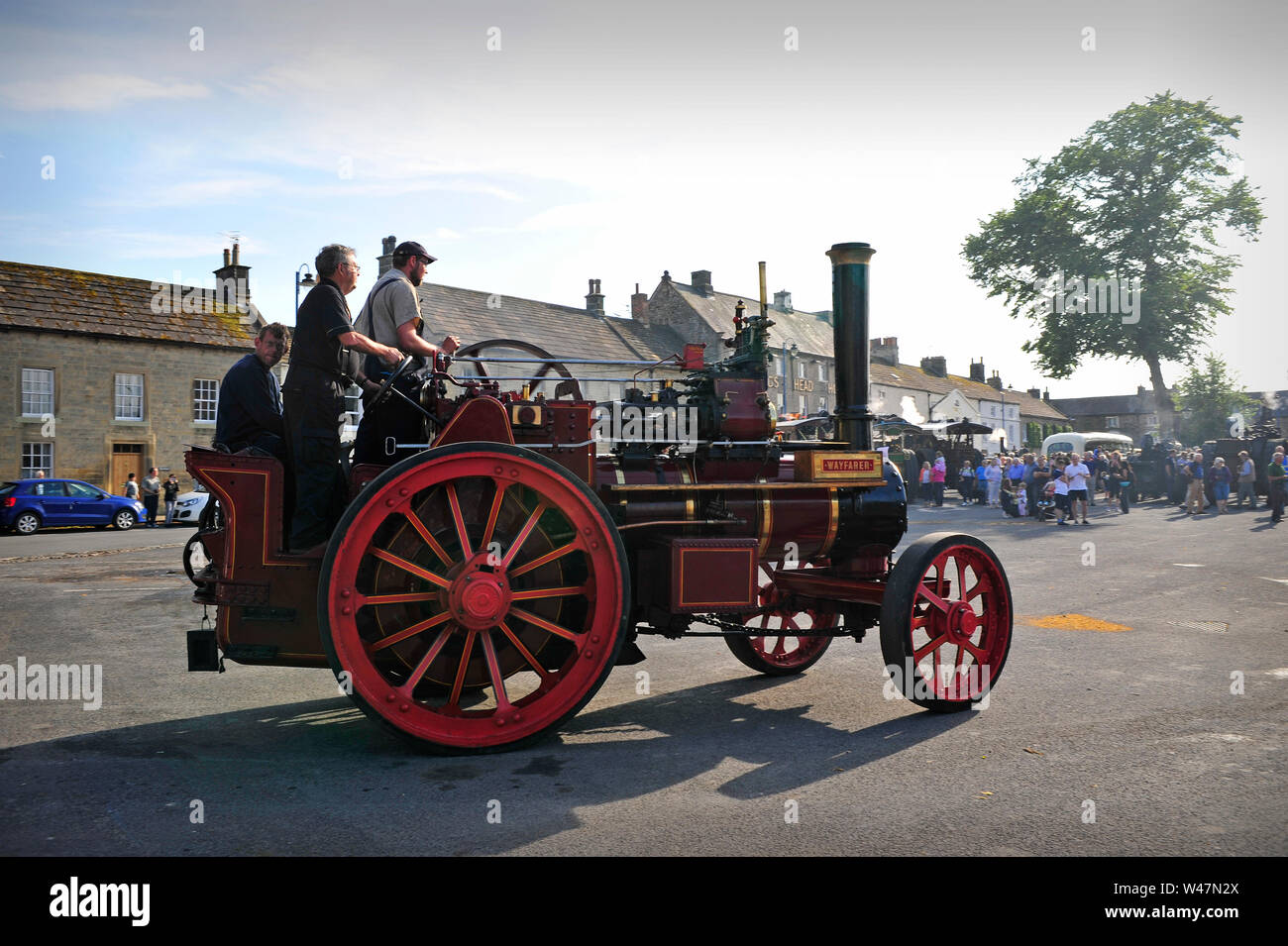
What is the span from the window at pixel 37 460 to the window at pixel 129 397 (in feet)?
6.77

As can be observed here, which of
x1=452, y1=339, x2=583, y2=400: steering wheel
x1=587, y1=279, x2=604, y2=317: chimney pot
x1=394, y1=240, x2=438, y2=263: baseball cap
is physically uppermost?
x1=587, y1=279, x2=604, y2=317: chimney pot

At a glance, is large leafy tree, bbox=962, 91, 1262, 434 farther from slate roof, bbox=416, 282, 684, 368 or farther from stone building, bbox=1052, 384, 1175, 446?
stone building, bbox=1052, 384, 1175, 446

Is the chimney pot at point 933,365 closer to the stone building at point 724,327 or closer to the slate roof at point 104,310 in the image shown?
the stone building at point 724,327

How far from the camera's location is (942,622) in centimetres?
499

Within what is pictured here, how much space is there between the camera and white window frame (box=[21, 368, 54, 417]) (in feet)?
83.2

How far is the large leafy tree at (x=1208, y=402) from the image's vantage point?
4858 cm

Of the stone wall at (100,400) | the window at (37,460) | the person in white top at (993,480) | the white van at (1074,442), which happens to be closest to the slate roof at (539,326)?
the stone wall at (100,400)

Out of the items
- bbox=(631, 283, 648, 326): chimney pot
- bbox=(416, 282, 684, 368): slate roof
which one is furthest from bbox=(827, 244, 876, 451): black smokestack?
bbox=(631, 283, 648, 326): chimney pot

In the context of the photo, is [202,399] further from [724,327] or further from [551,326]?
[724,327]

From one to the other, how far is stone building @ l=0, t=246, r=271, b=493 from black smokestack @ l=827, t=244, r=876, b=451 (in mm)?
23502

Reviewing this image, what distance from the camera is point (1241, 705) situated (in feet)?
16.6

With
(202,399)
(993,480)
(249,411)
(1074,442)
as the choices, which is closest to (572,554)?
(249,411)

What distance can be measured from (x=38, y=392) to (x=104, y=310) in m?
3.33
